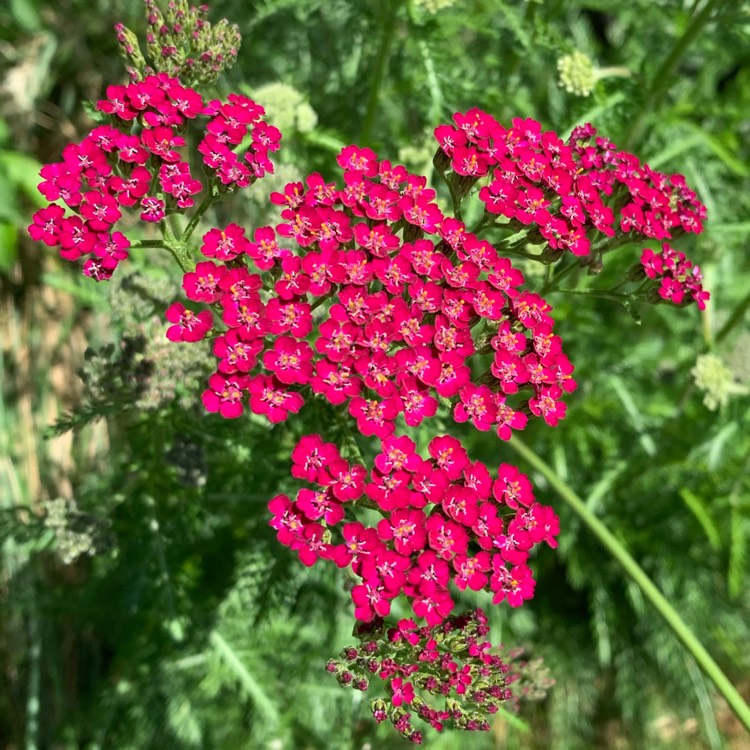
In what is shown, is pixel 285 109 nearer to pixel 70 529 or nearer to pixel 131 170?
pixel 131 170

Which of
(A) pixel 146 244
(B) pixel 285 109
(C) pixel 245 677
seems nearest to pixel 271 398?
(A) pixel 146 244

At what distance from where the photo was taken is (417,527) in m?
1.87

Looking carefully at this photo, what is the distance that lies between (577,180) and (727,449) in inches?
77.6

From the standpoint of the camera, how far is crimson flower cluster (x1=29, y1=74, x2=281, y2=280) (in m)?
2.00

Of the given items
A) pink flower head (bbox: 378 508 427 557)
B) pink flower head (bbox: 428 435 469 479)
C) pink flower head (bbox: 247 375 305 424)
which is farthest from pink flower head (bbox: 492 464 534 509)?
pink flower head (bbox: 247 375 305 424)

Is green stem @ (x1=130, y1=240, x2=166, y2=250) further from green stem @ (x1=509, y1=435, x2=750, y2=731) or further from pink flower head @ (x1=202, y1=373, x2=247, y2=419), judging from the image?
green stem @ (x1=509, y1=435, x2=750, y2=731)

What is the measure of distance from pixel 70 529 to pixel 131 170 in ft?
3.97

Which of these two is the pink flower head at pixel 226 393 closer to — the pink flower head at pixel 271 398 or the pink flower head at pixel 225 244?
the pink flower head at pixel 271 398

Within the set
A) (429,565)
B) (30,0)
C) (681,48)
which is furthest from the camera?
(30,0)

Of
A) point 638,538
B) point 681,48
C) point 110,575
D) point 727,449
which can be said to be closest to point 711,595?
point 638,538

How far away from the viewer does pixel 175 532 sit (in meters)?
2.74

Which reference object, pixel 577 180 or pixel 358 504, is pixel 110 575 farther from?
pixel 577 180

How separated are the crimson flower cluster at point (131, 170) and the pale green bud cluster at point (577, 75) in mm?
1364

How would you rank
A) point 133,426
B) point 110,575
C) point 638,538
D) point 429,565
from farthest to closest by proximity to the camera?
point 638,538 → point 110,575 → point 133,426 → point 429,565
